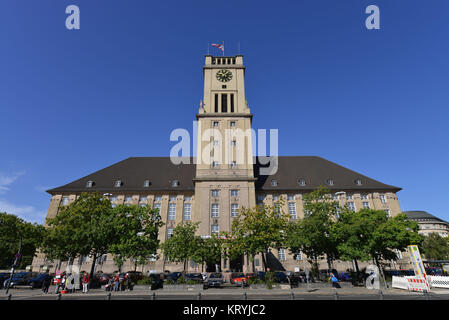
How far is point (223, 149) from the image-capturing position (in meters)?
43.5

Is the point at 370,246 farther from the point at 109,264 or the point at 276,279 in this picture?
the point at 109,264

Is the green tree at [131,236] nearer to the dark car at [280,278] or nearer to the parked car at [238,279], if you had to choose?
the parked car at [238,279]

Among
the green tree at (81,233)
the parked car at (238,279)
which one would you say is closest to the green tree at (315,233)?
the parked car at (238,279)

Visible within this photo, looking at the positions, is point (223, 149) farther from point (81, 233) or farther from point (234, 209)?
point (81, 233)

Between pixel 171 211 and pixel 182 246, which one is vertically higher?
pixel 171 211

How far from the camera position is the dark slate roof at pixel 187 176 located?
1741 inches

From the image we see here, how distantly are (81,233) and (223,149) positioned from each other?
25.8 metres

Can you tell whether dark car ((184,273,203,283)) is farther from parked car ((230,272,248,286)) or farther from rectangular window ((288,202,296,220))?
rectangular window ((288,202,296,220))

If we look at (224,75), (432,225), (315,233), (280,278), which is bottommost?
(280,278)

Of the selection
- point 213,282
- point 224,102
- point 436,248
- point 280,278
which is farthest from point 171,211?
point 436,248

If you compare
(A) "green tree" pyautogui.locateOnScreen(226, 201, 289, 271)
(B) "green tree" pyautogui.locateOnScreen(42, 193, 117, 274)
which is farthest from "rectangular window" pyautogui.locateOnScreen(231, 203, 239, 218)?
(B) "green tree" pyautogui.locateOnScreen(42, 193, 117, 274)

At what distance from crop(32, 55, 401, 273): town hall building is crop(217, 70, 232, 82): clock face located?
0.21 m
